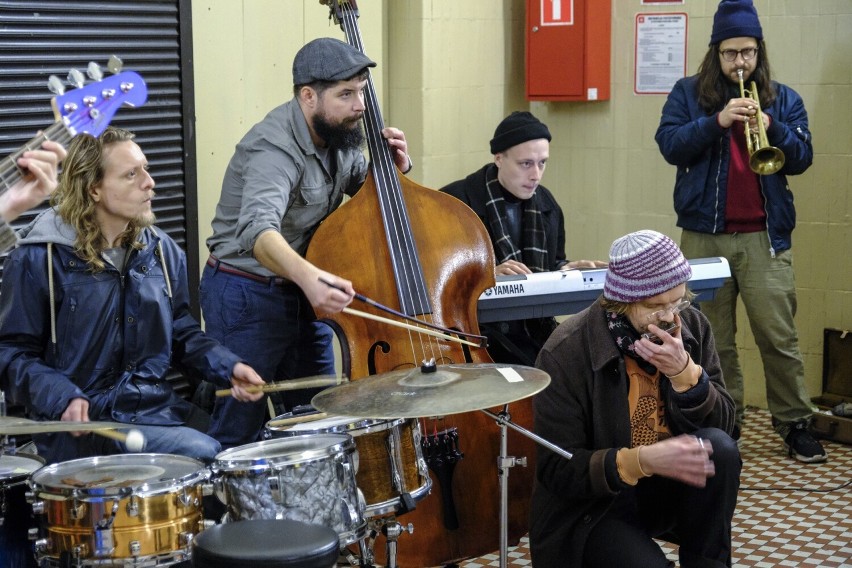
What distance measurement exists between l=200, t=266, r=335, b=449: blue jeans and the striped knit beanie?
118 centimetres

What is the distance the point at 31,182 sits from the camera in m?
2.46

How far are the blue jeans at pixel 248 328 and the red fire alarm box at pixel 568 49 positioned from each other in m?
2.37

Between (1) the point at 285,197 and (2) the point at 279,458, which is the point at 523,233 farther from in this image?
(2) the point at 279,458

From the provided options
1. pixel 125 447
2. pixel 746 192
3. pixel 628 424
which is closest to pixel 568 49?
pixel 746 192

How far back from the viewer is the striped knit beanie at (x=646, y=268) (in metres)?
2.75

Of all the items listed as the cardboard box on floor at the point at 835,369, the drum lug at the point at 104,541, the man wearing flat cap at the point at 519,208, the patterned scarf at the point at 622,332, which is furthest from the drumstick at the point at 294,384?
the cardboard box on floor at the point at 835,369

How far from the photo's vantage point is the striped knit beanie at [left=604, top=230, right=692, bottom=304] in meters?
2.75

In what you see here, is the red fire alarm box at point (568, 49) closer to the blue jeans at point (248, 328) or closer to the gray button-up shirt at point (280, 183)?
the gray button-up shirt at point (280, 183)

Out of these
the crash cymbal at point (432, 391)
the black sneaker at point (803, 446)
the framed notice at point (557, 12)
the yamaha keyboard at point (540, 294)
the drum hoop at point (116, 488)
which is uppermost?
the framed notice at point (557, 12)

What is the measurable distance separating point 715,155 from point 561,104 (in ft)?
4.07

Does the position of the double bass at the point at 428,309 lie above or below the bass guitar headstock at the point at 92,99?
below

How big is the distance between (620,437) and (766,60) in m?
2.43

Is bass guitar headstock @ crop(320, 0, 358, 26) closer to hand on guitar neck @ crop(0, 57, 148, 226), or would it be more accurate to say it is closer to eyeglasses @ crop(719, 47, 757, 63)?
hand on guitar neck @ crop(0, 57, 148, 226)

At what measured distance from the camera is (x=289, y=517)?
8.55ft
